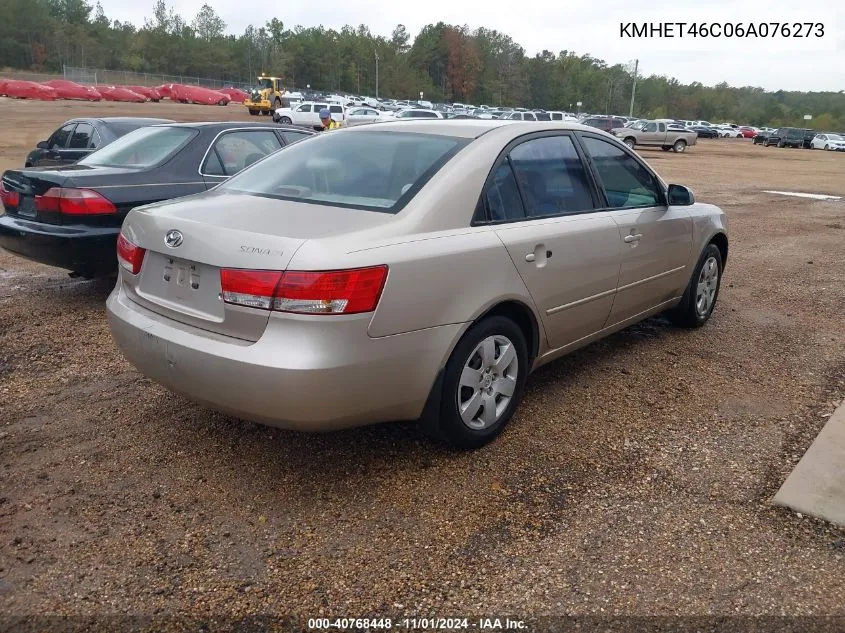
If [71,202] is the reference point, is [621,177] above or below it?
above

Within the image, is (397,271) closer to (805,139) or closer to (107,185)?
(107,185)

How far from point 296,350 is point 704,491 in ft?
6.40

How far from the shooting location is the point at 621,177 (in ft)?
15.4

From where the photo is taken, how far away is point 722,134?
72.9 m

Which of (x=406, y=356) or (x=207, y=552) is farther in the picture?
(x=406, y=356)

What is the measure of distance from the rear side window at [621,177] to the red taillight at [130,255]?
2.62 metres

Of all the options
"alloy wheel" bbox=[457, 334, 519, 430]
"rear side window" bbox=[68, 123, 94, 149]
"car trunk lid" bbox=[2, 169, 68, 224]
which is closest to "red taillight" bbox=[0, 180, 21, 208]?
"car trunk lid" bbox=[2, 169, 68, 224]

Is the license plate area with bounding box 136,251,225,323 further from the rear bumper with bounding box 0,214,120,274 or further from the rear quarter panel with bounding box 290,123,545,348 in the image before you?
the rear bumper with bounding box 0,214,120,274

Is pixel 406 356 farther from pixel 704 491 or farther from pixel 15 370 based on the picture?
pixel 15 370

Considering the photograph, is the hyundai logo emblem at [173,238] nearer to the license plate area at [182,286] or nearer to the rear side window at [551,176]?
the license plate area at [182,286]

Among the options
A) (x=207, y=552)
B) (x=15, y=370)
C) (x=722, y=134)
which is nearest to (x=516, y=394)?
(x=207, y=552)

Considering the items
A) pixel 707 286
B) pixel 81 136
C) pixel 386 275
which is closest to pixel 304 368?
pixel 386 275

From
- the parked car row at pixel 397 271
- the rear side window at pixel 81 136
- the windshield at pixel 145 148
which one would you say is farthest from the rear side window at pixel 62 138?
the parked car row at pixel 397 271

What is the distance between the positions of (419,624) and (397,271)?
133 centimetres
